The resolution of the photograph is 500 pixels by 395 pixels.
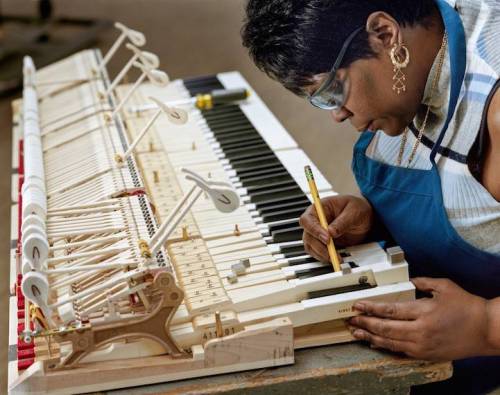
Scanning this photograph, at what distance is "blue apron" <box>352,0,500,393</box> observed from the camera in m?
1.96

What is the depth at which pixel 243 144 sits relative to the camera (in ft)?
9.97

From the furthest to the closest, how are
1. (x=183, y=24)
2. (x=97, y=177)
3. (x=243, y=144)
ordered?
1. (x=183, y=24)
2. (x=243, y=144)
3. (x=97, y=177)

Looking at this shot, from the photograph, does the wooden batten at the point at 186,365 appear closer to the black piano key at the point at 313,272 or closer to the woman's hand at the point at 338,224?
the black piano key at the point at 313,272

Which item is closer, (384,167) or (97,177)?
(384,167)

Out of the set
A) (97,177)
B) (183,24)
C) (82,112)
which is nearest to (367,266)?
(97,177)

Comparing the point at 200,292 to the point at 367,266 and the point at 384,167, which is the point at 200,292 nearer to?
the point at 367,266

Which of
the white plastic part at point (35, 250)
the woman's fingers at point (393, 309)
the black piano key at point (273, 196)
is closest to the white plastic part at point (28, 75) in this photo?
the black piano key at point (273, 196)

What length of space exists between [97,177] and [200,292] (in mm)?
695

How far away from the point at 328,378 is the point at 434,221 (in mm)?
485

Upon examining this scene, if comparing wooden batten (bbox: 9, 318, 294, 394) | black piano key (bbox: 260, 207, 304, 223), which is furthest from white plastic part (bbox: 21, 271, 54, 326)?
black piano key (bbox: 260, 207, 304, 223)

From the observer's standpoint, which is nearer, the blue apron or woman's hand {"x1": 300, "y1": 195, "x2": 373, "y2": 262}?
the blue apron

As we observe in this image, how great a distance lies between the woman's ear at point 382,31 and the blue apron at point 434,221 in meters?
0.16

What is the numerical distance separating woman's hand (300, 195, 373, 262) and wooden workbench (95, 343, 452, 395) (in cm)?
33

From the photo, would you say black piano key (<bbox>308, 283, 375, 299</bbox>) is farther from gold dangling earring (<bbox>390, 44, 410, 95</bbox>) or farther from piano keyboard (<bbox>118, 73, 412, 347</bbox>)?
gold dangling earring (<bbox>390, 44, 410, 95</bbox>)
